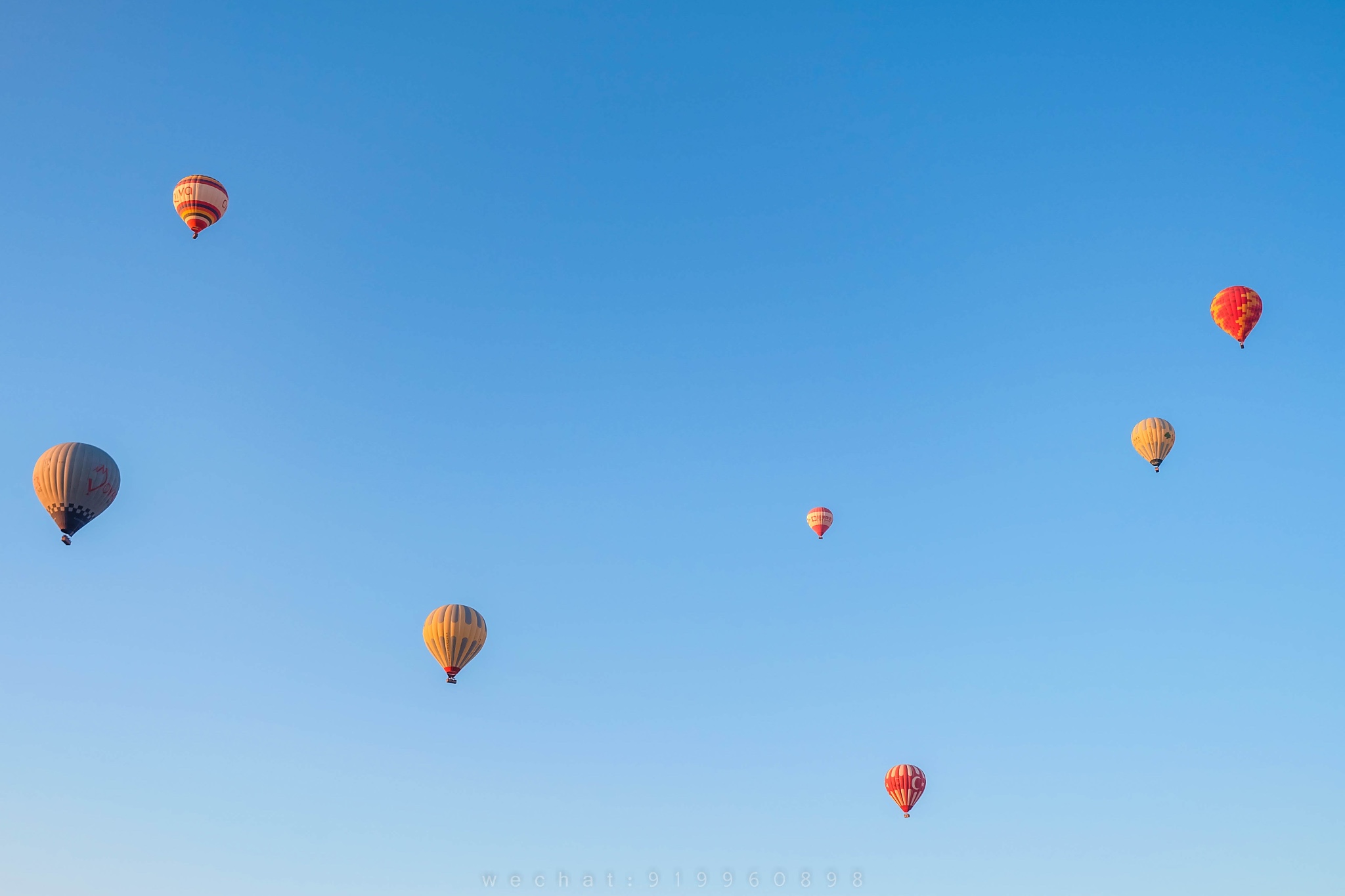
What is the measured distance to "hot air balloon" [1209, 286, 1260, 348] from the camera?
6962cm

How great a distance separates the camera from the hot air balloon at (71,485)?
5412 cm

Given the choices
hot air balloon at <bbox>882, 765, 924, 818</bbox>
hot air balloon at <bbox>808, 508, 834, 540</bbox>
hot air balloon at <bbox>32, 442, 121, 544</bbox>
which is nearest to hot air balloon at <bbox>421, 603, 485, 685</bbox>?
hot air balloon at <bbox>32, 442, 121, 544</bbox>

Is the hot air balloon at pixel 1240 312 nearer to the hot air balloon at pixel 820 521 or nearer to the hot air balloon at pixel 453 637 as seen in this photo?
the hot air balloon at pixel 820 521

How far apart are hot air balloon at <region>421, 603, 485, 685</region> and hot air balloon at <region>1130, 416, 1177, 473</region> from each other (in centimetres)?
4349

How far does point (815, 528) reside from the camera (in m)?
92.0

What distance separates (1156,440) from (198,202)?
58.6 m

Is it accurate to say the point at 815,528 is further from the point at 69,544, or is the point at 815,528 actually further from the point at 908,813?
the point at 69,544

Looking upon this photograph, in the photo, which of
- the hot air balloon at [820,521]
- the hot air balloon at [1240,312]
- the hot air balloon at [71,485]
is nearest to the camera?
the hot air balloon at [71,485]

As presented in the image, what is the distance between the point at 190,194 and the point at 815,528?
50.6 meters

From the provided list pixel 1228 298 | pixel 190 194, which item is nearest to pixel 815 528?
pixel 1228 298

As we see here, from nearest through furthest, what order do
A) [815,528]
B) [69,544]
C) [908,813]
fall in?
[69,544] → [908,813] → [815,528]

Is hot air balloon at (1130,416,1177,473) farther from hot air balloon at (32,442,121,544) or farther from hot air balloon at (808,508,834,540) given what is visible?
hot air balloon at (32,442,121,544)

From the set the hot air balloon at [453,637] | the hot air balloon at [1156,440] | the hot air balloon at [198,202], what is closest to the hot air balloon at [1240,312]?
the hot air balloon at [1156,440]

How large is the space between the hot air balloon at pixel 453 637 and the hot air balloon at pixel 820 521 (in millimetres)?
36274
